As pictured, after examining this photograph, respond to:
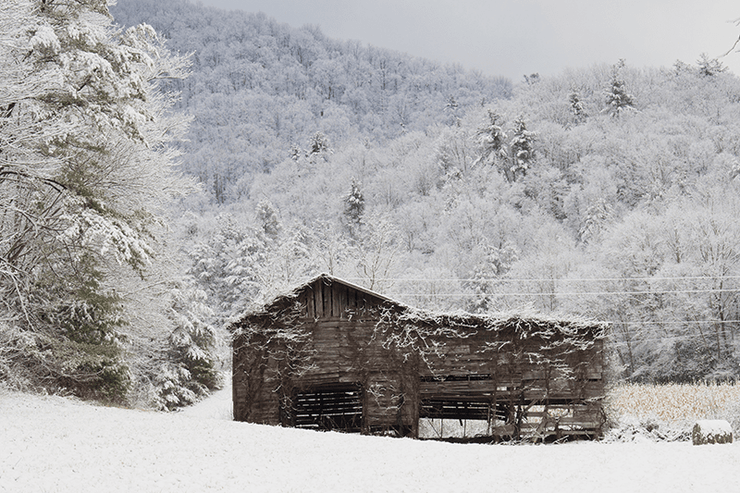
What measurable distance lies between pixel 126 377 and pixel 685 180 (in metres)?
66.1

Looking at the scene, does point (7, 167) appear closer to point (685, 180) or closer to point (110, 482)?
point (110, 482)

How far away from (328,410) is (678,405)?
13.1 m

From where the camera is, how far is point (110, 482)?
895cm

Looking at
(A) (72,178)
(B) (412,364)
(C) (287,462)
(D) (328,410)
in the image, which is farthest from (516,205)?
(C) (287,462)

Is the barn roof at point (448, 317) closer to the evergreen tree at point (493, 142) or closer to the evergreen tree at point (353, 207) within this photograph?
the evergreen tree at point (353, 207)

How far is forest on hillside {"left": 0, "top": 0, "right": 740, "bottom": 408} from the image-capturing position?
1511cm

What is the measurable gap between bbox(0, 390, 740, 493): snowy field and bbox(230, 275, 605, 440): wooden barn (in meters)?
4.76

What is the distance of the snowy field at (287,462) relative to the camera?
30.7 ft

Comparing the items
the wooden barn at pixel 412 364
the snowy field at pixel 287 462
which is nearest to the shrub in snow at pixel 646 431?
the wooden barn at pixel 412 364

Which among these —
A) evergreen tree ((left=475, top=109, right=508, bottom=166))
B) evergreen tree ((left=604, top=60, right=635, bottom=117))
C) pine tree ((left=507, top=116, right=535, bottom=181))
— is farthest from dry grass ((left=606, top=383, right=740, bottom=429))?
evergreen tree ((left=604, top=60, right=635, bottom=117))

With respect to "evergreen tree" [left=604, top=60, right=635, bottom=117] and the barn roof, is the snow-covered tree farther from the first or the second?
"evergreen tree" [left=604, top=60, right=635, bottom=117]

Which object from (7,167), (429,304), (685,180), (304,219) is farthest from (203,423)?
(304,219)

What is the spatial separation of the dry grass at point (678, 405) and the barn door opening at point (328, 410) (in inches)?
372

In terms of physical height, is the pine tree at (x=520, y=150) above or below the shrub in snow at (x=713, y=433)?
above
